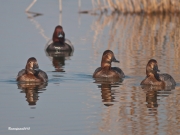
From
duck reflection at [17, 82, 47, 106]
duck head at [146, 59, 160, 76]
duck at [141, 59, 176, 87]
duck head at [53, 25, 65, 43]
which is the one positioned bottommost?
duck reflection at [17, 82, 47, 106]

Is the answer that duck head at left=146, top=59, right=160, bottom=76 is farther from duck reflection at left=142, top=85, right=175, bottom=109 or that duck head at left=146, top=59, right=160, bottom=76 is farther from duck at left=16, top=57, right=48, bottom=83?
duck at left=16, top=57, right=48, bottom=83

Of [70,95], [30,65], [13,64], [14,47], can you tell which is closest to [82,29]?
[14,47]

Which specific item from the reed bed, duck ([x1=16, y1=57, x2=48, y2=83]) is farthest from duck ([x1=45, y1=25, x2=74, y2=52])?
the reed bed

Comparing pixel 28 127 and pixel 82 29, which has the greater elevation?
pixel 82 29

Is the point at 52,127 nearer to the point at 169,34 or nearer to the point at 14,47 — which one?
the point at 14,47

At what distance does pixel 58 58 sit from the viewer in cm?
1834

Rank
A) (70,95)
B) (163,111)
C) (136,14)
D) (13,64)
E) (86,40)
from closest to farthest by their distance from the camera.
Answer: (163,111) → (70,95) → (13,64) → (86,40) → (136,14)

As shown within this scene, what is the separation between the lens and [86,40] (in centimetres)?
2106

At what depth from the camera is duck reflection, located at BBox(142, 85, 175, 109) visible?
1162 centimetres

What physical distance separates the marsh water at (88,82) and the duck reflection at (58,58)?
0.03 metres

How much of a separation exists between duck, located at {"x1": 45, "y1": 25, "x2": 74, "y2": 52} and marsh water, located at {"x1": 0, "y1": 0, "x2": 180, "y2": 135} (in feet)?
1.06

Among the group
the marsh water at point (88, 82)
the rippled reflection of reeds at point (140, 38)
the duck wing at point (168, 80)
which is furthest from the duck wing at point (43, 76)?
the duck wing at point (168, 80)

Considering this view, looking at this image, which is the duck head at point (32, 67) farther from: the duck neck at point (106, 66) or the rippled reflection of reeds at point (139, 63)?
the rippled reflection of reeds at point (139, 63)

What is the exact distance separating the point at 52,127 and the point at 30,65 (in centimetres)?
442
